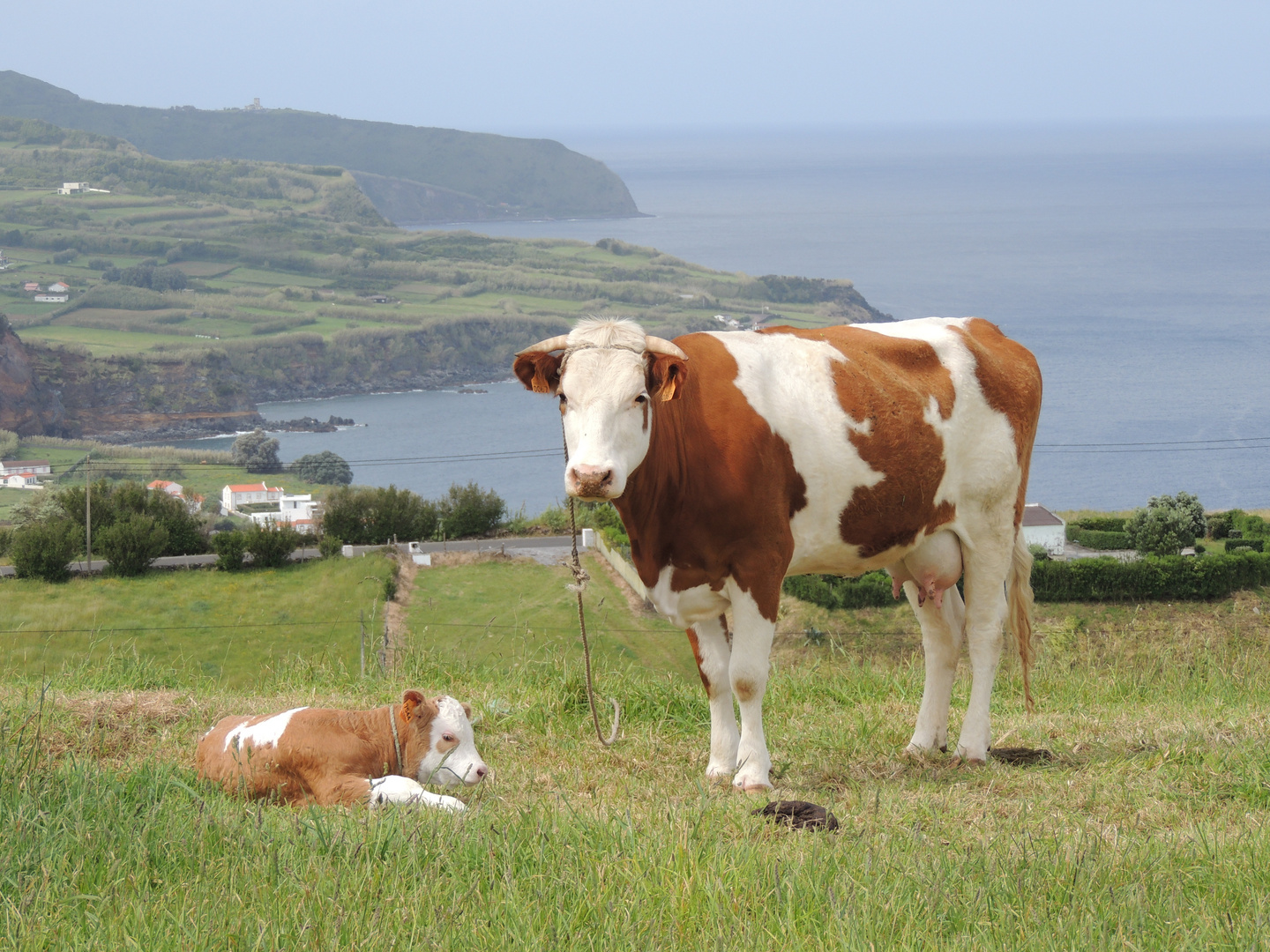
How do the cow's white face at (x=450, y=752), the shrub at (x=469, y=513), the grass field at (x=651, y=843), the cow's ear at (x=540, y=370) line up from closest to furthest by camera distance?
the grass field at (x=651, y=843) < the cow's ear at (x=540, y=370) < the cow's white face at (x=450, y=752) < the shrub at (x=469, y=513)

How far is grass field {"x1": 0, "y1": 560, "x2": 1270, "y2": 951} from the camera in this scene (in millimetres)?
3109

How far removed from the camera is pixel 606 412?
4719mm

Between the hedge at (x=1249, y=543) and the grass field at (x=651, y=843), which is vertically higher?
the grass field at (x=651, y=843)

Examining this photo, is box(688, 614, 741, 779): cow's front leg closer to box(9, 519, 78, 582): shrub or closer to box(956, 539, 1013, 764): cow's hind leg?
box(956, 539, 1013, 764): cow's hind leg

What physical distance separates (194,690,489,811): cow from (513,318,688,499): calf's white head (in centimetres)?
146

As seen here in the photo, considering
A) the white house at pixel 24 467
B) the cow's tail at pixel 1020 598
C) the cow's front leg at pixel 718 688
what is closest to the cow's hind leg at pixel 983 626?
the cow's tail at pixel 1020 598

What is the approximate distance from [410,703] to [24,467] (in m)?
115

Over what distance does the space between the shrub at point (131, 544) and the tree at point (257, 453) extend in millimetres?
55981

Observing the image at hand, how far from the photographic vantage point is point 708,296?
187m

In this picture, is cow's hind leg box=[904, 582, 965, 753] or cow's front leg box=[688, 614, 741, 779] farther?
cow's hind leg box=[904, 582, 965, 753]

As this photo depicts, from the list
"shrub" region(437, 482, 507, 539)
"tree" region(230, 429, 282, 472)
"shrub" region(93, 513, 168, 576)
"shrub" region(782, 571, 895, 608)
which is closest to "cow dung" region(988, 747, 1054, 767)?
"shrub" region(782, 571, 895, 608)

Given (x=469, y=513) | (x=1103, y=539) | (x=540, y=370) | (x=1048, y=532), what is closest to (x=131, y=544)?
(x=469, y=513)

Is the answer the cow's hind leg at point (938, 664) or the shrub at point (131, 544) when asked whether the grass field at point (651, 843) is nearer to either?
the cow's hind leg at point (938, 664)

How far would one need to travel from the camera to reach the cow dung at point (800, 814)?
4336mm
